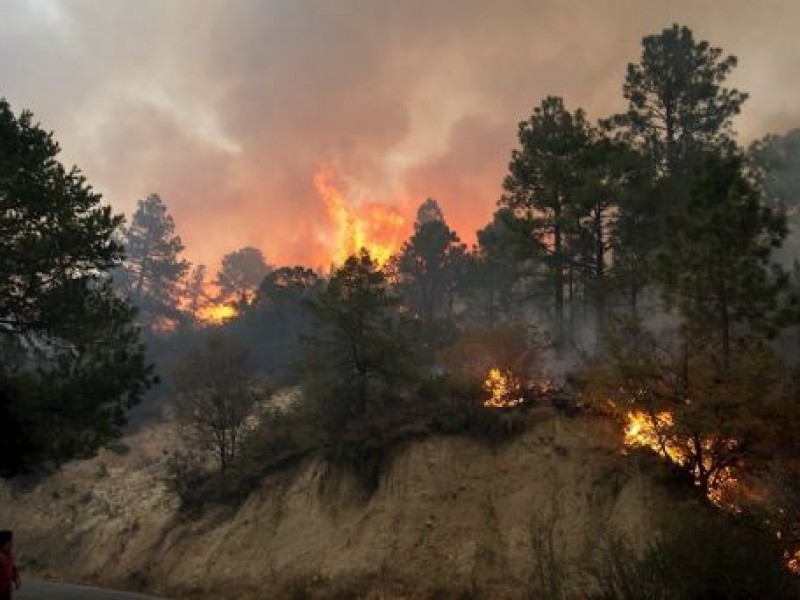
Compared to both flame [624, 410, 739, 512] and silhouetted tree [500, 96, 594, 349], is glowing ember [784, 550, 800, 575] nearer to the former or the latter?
flame [624, 410, 739, 512]

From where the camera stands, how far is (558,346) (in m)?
41.3

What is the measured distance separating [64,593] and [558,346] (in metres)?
→ 25.2

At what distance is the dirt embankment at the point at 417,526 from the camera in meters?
26.9

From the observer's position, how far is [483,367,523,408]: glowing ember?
33.8 m

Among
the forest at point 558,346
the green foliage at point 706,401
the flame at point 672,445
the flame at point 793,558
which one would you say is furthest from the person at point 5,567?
the flame at point 672,445

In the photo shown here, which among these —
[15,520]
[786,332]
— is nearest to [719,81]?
[786,332]

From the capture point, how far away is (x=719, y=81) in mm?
44031

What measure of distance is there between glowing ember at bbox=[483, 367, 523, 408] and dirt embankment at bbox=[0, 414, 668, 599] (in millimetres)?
2273

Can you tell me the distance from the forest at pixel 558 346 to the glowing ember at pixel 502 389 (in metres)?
0.11

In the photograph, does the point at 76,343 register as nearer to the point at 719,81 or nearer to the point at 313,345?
the point at 313,345

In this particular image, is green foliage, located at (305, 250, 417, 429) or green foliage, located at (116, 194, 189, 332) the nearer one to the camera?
green foliage, located at (305, 250, 417, 429)

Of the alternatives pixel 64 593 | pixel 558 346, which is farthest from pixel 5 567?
pixel 558 346

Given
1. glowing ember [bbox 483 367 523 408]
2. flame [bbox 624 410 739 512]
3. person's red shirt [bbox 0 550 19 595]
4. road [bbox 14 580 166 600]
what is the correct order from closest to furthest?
person's red shirt [bbox 0 550 19 595], flame [bbox 624 410 739 512], road [bbox 14 580 166 600], glowing ember [bbox 483 367 523 408]

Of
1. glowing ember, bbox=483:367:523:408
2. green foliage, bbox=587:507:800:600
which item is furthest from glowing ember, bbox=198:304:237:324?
green foliage, bbox=587:507:800:600
